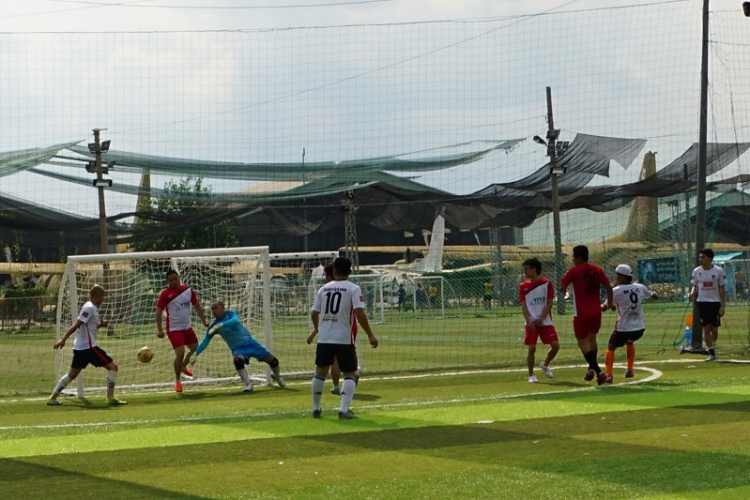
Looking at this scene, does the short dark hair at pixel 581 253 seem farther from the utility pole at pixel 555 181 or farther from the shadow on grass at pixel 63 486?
the utility pole at pixel 555 181

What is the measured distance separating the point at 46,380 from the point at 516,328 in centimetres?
1742

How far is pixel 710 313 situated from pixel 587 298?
548cm

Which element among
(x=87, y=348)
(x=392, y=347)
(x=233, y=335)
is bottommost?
(x=392, y=347)

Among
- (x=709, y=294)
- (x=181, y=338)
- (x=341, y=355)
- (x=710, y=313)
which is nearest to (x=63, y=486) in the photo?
(x=341, y=355)

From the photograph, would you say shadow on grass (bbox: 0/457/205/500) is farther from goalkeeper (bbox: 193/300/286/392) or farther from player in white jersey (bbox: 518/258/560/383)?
player in white jersey (bbox: 518/258/560/383)

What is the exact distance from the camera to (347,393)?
13430mm

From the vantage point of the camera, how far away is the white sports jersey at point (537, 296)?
18.5 meters

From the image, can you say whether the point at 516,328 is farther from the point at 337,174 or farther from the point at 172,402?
the point at 172,402

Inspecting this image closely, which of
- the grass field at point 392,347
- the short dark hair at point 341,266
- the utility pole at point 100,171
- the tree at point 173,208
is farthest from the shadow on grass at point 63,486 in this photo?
the utility pole at point 100,171

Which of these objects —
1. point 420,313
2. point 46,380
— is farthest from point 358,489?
point 420,313

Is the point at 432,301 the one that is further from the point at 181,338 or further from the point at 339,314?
the point at 339,314

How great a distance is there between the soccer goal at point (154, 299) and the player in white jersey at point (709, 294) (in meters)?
7.82

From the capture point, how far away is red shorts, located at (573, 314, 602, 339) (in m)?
17.4

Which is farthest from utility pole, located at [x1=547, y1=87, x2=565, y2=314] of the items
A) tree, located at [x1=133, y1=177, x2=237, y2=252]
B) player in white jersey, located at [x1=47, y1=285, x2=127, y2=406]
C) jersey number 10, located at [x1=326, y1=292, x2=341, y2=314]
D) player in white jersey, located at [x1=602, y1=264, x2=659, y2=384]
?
jersey number 10, located at [x1=326, y1=292, x2=341, y2=314]
